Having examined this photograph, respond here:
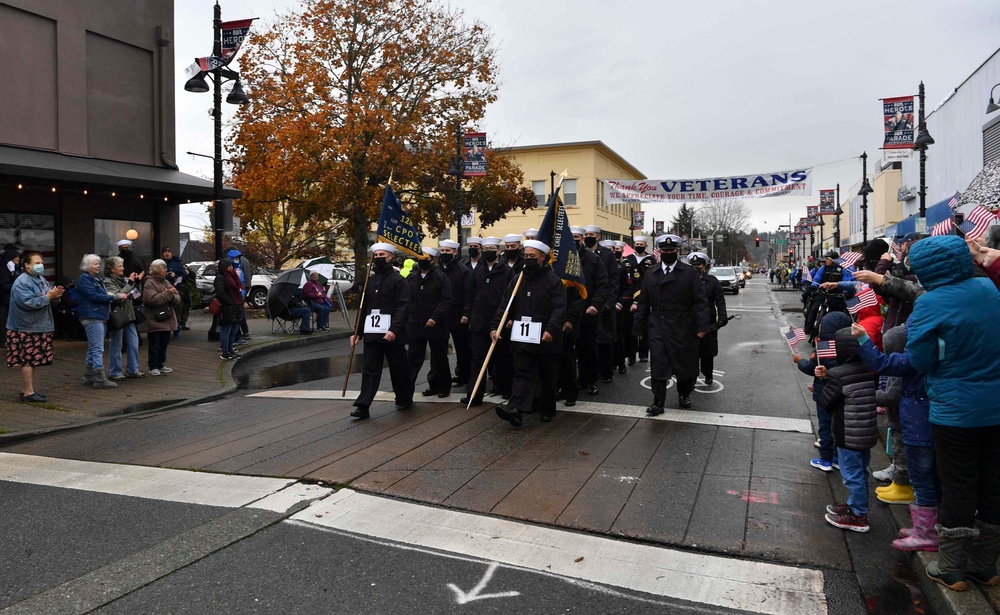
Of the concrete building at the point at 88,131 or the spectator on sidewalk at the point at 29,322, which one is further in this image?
the concrete building at the point at 88,131

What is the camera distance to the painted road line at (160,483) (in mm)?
5289

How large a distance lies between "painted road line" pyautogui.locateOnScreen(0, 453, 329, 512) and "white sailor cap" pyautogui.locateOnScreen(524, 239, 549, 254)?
136 inches

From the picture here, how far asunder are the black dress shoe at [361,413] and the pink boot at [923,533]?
17.6ft

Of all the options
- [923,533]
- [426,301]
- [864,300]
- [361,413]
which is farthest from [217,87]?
[923,533]

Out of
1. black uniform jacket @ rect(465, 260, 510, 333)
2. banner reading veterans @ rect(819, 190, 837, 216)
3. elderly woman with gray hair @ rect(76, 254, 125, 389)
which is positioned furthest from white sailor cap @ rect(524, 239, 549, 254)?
banner reading veterans @ rect(819, 190, 837, 216)

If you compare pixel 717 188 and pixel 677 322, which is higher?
pixel 717 188

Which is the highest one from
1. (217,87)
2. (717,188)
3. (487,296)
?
(217,87)

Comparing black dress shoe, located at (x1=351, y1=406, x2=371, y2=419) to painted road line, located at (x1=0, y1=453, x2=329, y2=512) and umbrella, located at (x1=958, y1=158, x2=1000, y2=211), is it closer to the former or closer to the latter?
painted road line, located at (x1=0, y1=453, x2=329, y2=512)

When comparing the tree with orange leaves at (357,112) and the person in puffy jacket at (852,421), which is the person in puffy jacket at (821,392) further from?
the tree with orange leaves at (357,112)

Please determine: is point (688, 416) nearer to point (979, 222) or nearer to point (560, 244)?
point (560, 244)

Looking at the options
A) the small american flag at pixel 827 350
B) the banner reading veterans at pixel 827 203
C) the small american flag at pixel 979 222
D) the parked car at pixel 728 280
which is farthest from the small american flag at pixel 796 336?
the banner reading veterans at pixel 827 203

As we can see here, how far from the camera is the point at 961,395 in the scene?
350 cm

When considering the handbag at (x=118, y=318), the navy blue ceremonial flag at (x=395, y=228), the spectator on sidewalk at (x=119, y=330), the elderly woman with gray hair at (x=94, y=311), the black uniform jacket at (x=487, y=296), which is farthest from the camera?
the spectator on sidewalk at (x=119, y=330)

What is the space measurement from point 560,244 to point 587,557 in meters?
4.61
